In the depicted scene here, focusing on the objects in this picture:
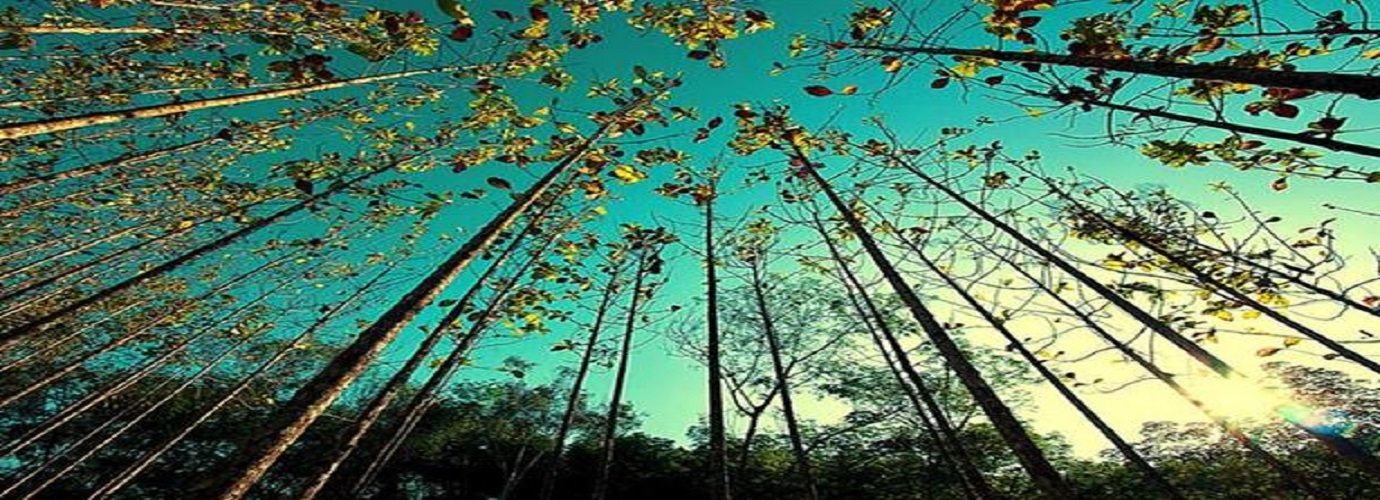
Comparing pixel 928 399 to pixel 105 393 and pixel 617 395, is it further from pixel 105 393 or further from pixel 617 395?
pixel 105 393

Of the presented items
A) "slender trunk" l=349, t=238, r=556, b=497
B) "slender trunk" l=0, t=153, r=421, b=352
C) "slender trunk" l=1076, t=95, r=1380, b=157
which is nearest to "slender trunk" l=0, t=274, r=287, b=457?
"slender trunk" l=0, t=153, r=421, b=352

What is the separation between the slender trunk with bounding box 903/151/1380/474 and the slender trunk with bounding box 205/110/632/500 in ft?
19.6

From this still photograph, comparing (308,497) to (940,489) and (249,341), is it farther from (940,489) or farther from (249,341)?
(940,489)

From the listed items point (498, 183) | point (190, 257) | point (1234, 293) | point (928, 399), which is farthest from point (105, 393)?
point (1234, 293)

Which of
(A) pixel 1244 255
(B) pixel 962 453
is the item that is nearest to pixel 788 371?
(B) pixel 962 453

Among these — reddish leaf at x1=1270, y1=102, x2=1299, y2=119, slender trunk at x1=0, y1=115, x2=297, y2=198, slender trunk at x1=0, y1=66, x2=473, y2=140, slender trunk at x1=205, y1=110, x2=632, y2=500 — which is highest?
slender trunk at x1=0, y1=115, x2=297, y2=198

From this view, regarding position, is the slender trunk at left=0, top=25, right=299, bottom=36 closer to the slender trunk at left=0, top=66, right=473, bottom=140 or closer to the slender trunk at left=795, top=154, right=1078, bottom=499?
the slender trunk at left=0, top=66, right=473, bottom=140

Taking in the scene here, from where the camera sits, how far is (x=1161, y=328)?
20.9ft

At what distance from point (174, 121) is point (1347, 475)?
27.4 metres

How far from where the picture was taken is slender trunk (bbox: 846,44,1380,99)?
218 cm

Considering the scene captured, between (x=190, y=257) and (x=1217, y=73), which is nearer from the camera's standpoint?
(x=1217, y=73)

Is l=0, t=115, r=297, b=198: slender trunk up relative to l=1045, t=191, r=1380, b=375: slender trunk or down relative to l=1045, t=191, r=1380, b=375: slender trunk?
up

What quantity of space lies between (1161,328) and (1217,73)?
4866mm

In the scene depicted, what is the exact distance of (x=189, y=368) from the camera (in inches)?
538
